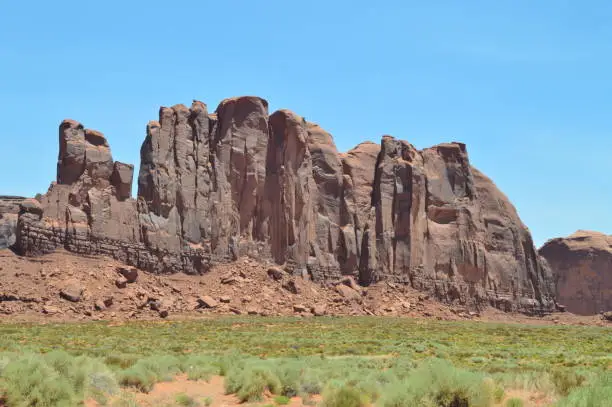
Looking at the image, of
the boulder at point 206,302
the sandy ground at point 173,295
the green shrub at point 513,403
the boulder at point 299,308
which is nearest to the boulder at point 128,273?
the sandy ground at point 173,295

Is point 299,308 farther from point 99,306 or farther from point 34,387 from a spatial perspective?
point 34,387

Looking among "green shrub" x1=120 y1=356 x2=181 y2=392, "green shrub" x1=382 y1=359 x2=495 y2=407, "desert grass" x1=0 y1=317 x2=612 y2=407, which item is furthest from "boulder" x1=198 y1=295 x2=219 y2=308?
"green shrub" x1=382 y1=359 x2=495 y2=407

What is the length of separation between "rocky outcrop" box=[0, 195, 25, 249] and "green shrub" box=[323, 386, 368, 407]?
167 ft

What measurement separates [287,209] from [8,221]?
2509 centimetres

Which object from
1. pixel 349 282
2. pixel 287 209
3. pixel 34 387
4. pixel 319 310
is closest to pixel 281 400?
pixel 34 387

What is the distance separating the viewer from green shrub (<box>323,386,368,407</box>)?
17.2 meters

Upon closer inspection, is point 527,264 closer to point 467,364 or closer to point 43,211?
point 43,211

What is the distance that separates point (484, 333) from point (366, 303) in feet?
53.2

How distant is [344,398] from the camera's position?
17266 mm

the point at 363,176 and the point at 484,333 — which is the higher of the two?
the point at 363,176

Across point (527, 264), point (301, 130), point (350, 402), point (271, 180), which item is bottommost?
point (350, 402)

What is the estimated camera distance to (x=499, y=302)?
3031 inches

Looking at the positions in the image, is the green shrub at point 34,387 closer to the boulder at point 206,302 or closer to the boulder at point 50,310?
the boulder at point 50,310

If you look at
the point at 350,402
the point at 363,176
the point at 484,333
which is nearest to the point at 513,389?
the point at 350,402
